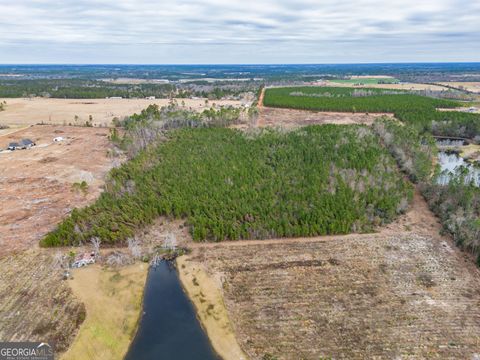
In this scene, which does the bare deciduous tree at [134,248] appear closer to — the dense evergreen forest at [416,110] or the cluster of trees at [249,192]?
the cluster of trees at [249,192]

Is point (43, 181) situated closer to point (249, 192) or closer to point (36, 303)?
point (36, 303)

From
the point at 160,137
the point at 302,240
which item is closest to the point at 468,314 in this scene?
the point at 302,240

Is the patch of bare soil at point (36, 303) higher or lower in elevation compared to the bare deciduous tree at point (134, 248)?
lower

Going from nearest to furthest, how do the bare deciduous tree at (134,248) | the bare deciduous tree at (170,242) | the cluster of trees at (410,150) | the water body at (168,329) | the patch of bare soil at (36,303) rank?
the water body at (168,329)
the patch of bare soil at (36,303)
the bare deciduous tree at (134,248)
the bare deciduous tree at (170,242)
the cluster of trees at (410,150)

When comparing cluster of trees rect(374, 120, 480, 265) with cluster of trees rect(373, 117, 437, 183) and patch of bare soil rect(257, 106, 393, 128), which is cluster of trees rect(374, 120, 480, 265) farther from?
patch of bare soil rect(257, 106, 393, 128)

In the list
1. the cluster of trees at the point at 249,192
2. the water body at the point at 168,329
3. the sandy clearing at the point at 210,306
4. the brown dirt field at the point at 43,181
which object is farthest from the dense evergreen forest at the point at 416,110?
the water body at the point at 168,329

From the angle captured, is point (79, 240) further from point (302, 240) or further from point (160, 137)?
point (160, 137)
